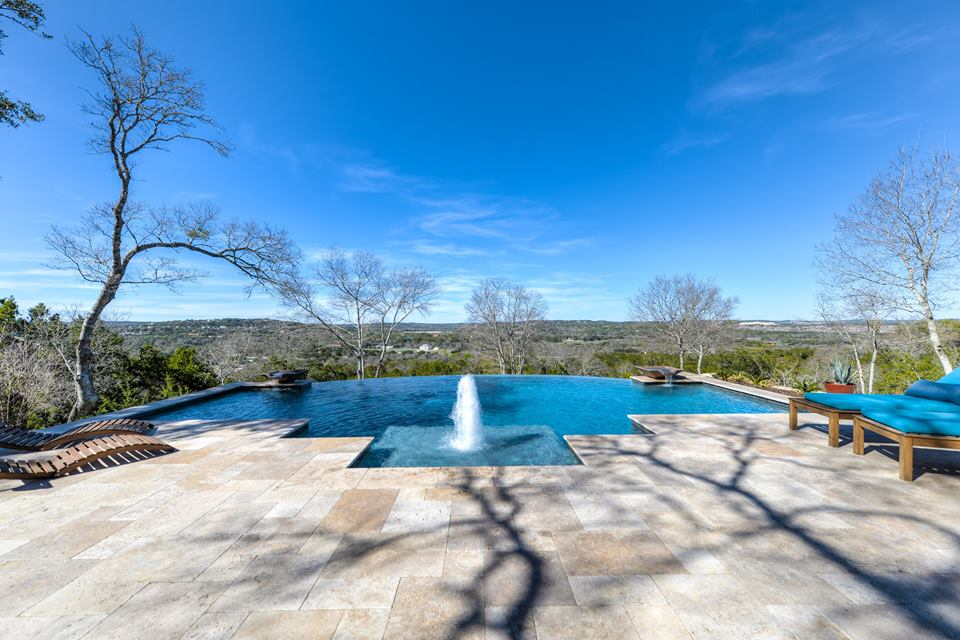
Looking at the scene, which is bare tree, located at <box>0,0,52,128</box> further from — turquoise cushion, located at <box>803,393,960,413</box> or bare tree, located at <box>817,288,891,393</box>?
bare tree, located at <box>817,288,891,393</box>

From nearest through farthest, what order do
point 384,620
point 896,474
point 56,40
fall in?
1. point 384,620
2. point 896,474
3. point 56,40

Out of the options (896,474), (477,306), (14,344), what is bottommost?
(896,474)

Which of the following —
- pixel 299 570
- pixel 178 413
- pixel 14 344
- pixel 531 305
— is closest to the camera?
pixel 299 570

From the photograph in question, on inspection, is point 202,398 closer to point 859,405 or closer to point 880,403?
point 859,405

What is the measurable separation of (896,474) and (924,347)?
14.0 metres

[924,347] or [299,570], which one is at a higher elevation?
[924,347]

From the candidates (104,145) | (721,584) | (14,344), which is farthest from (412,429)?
(14,344)

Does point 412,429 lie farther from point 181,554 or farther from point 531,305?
A: point 531,305

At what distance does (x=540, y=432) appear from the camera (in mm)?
6488

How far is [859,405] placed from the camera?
14.1ft

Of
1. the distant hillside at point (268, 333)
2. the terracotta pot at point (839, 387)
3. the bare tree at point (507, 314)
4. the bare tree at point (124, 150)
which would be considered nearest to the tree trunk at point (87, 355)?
the bare tree at point (124, 150)

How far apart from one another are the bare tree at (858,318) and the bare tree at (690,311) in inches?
187

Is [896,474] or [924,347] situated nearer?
[896,474]

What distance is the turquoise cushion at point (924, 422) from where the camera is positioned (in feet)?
10.9
